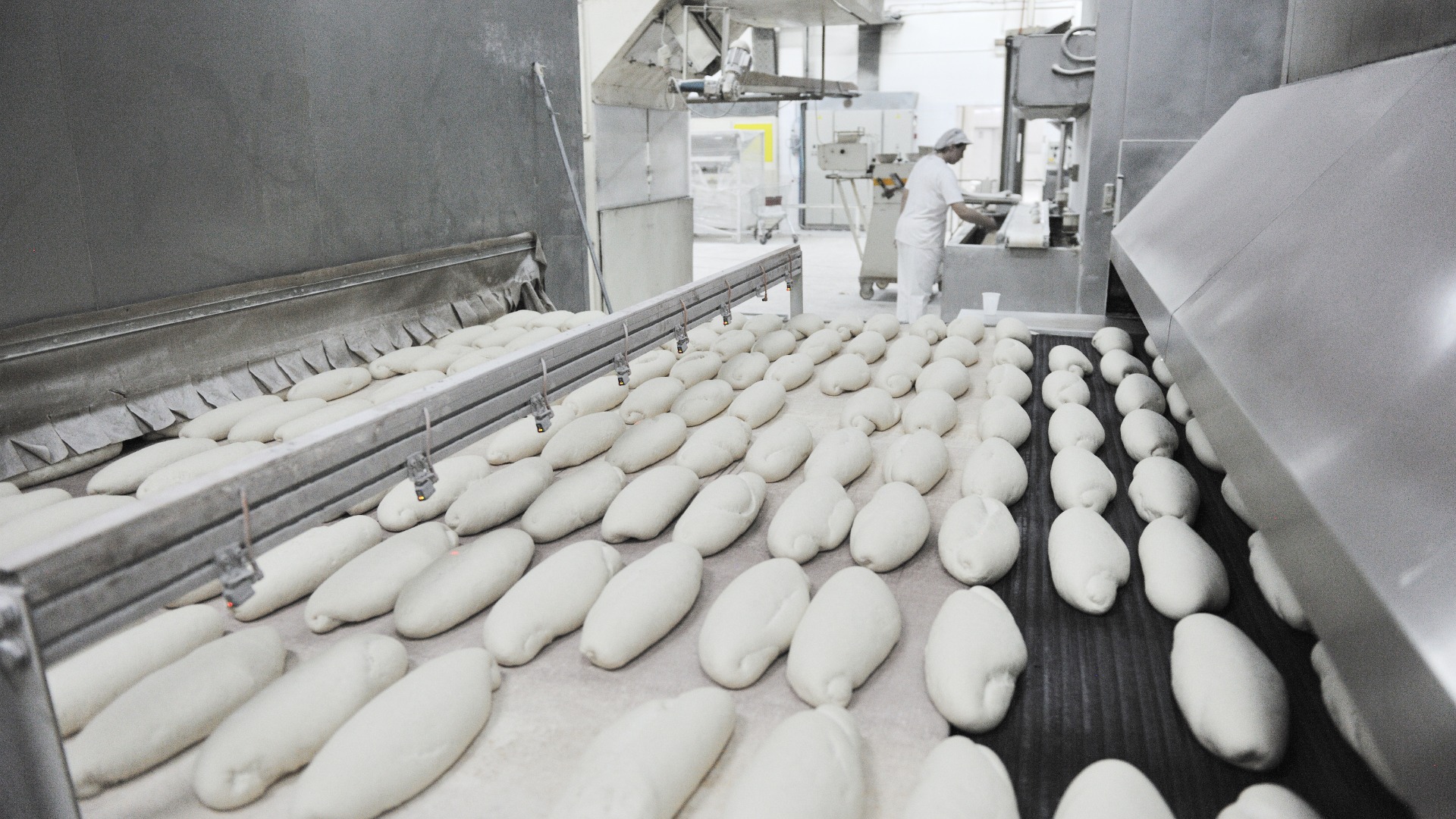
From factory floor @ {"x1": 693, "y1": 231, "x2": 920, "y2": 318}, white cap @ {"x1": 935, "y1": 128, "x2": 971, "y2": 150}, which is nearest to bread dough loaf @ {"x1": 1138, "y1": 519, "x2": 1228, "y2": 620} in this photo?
factory floor @ {"x1": 693, "y1": 231, "x2": 920, "y2": 318}

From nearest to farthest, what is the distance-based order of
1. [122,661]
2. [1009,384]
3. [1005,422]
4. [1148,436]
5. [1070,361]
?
[122,661] < [1148,436] < [1005,422] < [1009,384] < [1070,361]

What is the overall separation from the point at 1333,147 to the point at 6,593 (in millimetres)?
1610

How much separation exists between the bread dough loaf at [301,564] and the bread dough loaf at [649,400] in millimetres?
710

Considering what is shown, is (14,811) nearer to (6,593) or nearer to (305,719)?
(6,593)

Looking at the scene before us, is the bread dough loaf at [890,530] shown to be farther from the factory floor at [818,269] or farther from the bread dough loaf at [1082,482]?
the factory floor at [818,269]

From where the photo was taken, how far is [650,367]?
2312 mm

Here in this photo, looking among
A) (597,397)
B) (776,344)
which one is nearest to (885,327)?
(776,344)

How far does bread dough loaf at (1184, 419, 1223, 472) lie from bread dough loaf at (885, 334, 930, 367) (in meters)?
0.69

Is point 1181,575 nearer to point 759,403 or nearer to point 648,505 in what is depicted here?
point 648,505

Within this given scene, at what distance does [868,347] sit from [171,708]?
6.09 ft

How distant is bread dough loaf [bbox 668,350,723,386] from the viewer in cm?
220

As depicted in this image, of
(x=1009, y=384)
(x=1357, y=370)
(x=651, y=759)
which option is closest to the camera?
(x=1357, y=370)

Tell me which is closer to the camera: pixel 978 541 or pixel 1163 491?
pixel 978 541

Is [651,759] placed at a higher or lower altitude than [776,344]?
lower
